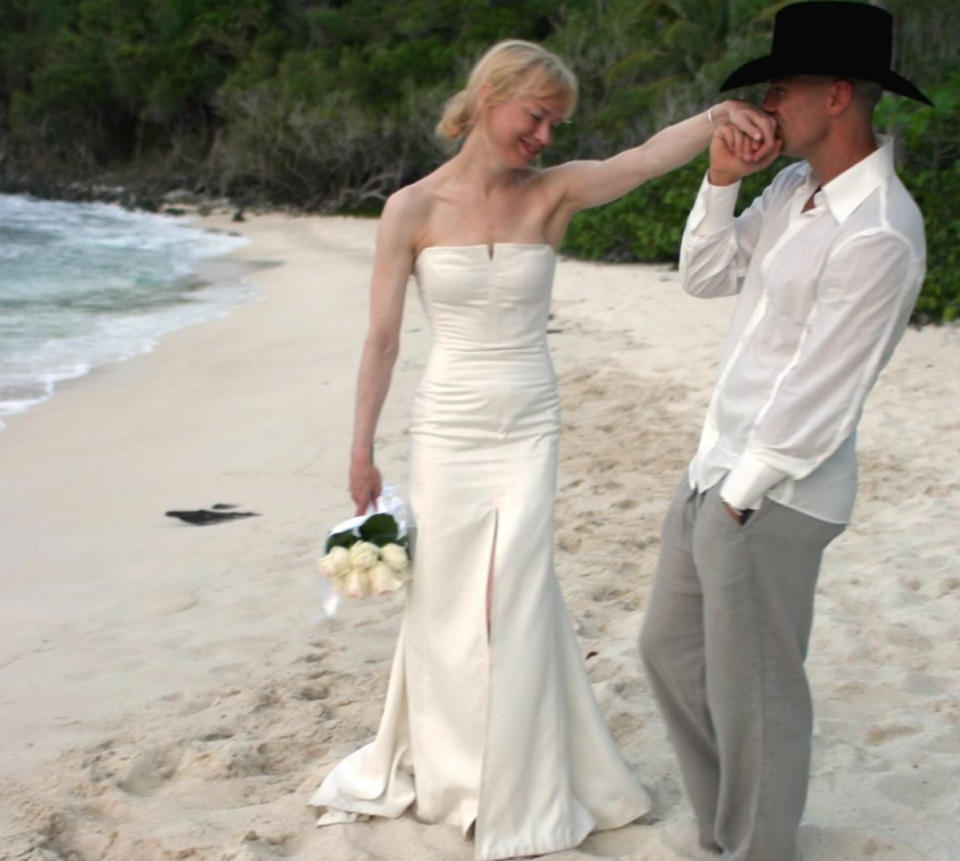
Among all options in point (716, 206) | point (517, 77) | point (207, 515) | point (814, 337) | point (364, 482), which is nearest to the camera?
point (814, 337)

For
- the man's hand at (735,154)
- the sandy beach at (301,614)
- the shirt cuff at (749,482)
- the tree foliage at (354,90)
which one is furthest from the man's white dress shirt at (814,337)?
the tree foliage at (354,90)

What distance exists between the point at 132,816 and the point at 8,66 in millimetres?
65071

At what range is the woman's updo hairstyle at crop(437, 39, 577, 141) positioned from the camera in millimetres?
2945

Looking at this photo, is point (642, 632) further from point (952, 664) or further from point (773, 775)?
point (952, 664)

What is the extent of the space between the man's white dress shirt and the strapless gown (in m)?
0.57

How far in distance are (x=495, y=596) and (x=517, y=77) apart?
1251 millimetres

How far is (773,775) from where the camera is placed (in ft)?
8.80

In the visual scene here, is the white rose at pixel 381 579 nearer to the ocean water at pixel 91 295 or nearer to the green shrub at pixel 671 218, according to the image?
the ocean water at pixel 91 295

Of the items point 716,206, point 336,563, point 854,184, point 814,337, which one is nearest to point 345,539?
point 336,563

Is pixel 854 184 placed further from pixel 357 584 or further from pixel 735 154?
pixel 357 584

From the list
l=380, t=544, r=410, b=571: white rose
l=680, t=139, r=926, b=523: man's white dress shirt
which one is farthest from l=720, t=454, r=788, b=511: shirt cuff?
l=380, t=544, r=410, b=571: white rose

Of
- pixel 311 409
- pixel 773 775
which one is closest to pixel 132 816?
pixel 773 775

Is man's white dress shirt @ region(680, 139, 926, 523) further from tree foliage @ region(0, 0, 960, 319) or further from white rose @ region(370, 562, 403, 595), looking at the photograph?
tree foliage @ region(0, 0, 960, 319)

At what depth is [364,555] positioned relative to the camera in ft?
10.1
